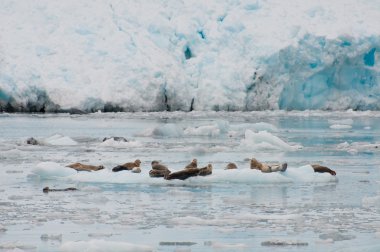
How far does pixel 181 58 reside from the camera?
29219 millimetres

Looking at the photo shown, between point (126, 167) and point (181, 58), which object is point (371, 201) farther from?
point (181, 58)

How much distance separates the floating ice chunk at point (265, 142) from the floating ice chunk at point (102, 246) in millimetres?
9415

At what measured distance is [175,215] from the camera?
6703mm

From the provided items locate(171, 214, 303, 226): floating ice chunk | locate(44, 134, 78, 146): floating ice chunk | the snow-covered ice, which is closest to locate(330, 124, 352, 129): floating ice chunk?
the snow-covered ice

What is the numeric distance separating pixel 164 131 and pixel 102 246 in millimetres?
13704

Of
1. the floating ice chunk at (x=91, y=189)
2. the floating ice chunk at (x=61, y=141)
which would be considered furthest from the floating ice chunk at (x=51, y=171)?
the floating ice chunk at (x=61, y=141)

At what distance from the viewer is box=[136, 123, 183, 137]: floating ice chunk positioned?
18.7m

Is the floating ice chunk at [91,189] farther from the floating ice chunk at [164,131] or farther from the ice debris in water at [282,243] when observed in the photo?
the floating ice chunk at [164,131]

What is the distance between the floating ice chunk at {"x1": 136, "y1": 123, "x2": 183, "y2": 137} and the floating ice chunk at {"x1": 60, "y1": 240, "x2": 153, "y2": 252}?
13.4m

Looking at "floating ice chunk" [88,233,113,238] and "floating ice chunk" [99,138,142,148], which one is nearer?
"floating ice chunk" [88,233,113,238]

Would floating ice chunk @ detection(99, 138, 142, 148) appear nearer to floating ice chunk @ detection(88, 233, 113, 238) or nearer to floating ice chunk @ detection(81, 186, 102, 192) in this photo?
floating ice chunk @ detection(81, 186, 102, 192)

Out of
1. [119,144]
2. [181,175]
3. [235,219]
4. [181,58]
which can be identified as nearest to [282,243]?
[235,219]

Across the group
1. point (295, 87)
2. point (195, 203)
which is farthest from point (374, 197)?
point (295, 87)

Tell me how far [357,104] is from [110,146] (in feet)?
51.7
